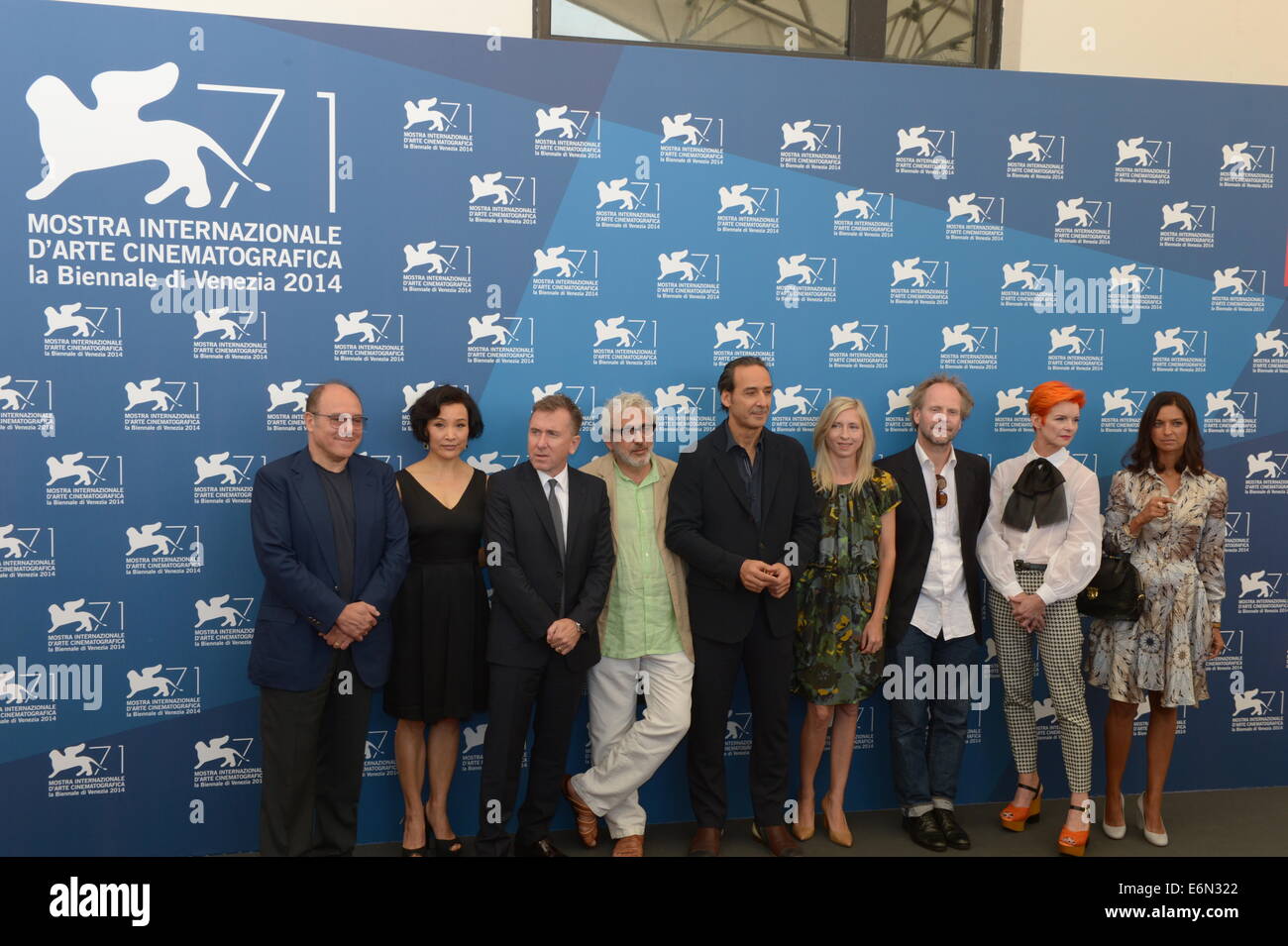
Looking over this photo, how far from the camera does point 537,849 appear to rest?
3826 mm

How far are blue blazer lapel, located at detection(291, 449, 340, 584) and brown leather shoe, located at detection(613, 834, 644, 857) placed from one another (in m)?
1.63

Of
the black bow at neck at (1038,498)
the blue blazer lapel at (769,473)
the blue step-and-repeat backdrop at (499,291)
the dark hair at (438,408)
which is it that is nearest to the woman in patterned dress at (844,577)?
the blue blazer lapel at (769,473)

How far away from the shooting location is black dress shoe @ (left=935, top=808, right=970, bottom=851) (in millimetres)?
4094

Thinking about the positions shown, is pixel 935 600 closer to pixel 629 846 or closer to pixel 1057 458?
pixel 1057 458

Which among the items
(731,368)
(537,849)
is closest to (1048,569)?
(731,368)

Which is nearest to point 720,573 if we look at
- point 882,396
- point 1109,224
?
point 882,396

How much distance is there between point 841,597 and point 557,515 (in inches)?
51.2

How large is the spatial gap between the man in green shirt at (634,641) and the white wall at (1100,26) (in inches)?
103

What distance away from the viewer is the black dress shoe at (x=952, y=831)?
4094mm

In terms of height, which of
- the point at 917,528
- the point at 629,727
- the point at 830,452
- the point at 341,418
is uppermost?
the point at 341,418

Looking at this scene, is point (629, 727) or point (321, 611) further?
point (629, 727)

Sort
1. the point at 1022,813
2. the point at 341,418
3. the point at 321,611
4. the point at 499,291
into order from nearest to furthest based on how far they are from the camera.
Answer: the point at 321,611 < the point at 341,418 < the point at 499,291 < the point at 1022,813

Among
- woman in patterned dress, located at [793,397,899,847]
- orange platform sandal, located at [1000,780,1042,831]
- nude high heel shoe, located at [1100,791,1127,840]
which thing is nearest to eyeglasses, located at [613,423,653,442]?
woman in patterned dress, located at [793,397,899,847]

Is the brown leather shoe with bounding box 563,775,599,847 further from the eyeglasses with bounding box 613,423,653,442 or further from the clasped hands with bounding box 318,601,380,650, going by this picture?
the eyeglasses with bounding box 613,423,653,442
